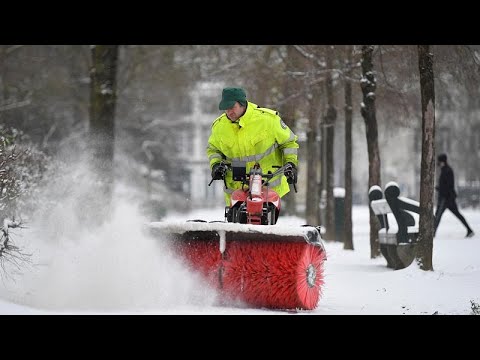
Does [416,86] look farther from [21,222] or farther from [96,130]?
[21,222]

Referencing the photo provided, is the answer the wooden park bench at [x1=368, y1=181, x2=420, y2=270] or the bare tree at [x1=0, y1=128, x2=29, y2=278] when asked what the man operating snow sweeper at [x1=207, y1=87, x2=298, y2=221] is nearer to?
the bare tree at [x1=0, y1=128, x2=29, y2=278]

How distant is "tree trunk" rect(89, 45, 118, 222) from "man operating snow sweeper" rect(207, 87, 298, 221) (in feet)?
34.6

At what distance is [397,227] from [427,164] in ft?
4.89

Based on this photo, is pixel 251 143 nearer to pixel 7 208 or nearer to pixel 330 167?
pixel 7 208

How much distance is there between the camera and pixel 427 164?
1333 centimetres

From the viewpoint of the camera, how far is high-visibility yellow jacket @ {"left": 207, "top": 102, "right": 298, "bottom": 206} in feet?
30.5

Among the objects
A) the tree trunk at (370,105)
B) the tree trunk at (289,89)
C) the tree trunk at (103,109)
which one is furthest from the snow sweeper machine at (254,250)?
the tree trunk at (289,89)

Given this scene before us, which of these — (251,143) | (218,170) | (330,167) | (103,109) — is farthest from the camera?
(330,167)

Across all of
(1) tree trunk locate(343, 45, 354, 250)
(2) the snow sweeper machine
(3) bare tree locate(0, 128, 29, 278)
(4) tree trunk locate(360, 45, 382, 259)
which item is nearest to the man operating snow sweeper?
(2) the snow sweeper machine

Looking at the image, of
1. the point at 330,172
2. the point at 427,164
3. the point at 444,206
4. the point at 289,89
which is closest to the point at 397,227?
the point at 427,164

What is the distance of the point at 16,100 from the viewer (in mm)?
32156
